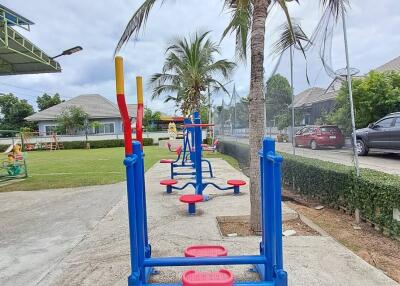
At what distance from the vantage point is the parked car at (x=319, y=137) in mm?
5920

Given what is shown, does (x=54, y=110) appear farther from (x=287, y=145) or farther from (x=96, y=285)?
(x=96, y=285)

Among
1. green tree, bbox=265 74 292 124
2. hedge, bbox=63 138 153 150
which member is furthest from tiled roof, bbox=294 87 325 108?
hedge, bbox=63 138 153 150

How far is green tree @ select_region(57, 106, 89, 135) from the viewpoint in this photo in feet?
112

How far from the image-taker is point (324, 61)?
561cm

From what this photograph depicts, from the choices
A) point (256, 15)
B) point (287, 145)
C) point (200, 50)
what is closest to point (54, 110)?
point (200, 50)

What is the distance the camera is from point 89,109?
38.8 m

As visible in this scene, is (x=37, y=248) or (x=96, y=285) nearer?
(x=96, y=285)

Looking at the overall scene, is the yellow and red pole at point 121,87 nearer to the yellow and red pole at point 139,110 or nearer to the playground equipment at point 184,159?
the yellow and red pole at point 139,110

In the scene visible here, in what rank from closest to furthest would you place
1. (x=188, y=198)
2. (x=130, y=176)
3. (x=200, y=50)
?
1. (x=130, y=176)
2. (x=188, y=198)
3. (x=200, y=50)

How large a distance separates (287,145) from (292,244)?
478cm

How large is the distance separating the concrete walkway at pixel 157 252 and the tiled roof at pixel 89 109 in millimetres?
32526

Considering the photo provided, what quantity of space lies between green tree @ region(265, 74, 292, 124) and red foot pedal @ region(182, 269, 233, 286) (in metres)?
5.58

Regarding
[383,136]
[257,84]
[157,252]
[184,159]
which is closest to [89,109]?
[184,159]

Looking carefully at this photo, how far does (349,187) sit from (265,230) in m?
2.57
